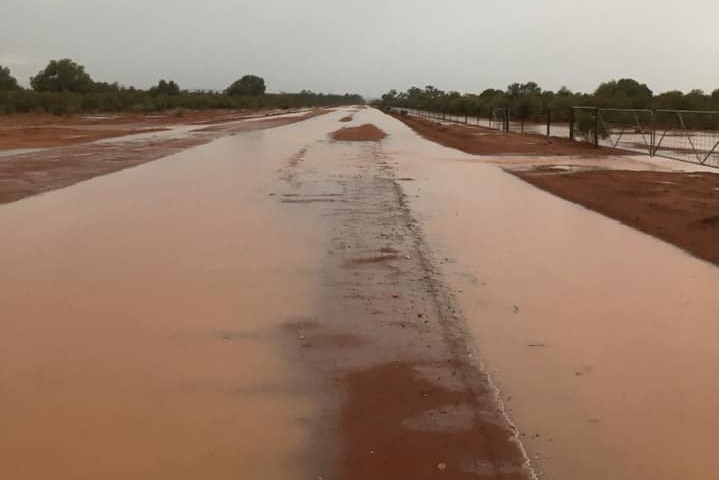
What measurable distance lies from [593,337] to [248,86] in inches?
7514

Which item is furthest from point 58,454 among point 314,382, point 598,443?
point 598,443

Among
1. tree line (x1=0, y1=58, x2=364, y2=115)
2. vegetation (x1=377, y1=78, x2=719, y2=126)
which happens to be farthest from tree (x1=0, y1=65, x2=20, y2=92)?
vegetation (x1=377, y1=78, x2=719, y2=126)

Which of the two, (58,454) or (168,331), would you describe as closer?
(58,454)

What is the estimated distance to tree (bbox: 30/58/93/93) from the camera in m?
114

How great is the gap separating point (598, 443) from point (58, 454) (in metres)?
3.52

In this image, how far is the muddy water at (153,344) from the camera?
16.8 feet

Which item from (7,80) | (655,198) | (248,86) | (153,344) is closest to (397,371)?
(153,344)

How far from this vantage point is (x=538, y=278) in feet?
32.7

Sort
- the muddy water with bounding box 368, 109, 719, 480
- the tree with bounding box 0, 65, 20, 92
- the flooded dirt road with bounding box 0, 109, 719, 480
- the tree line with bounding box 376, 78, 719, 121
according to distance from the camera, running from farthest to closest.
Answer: the tree with bounding box 0, 65, 20, 92, the tree line with bounding box 376, 78, 719, 121, the muddy water with bounding box 368, 109, 719, 480, the flooded dirt road with bounding box 0, 109, 719, 480

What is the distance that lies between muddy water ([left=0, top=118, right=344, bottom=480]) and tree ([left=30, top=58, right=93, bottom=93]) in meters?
108

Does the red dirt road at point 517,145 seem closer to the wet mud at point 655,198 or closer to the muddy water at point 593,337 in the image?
the wet mud at point 655,198

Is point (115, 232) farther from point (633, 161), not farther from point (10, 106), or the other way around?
point (10, 106)

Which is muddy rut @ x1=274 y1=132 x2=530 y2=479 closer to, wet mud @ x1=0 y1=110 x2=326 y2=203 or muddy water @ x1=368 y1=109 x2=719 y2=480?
muddy water @ x1=368 y1=109 x2=719 y2=480

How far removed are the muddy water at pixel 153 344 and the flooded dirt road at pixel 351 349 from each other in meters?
0.03
